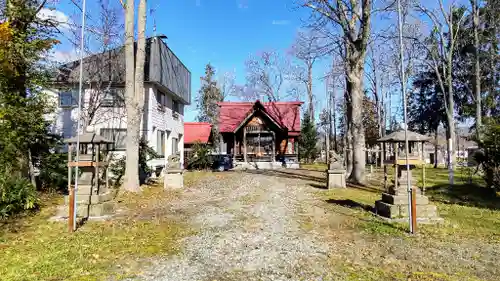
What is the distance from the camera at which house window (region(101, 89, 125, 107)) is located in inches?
671

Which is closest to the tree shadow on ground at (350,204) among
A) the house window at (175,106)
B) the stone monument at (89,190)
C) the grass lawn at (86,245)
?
the grass lawn at (86,245)

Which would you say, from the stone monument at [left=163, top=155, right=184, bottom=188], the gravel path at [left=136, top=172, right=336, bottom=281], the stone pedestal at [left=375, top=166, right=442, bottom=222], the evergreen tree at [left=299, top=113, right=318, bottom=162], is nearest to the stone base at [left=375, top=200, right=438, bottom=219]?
the stone pedestal at [left=375, top=166, right=442, bottom=222]

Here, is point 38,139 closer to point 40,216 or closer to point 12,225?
point 40,216

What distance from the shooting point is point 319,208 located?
9766 millimetres

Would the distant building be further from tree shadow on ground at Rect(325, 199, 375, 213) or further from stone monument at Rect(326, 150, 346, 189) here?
tree shadow on ground at Rect(325, 199, 375, 213)

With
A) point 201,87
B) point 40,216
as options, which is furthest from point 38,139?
point 201,87

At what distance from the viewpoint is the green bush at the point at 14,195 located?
Answer: 803 cm

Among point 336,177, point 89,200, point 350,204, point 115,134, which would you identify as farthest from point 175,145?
point 350,204

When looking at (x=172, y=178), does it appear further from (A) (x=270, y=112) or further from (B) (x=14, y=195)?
(A) (x=270, y=112)

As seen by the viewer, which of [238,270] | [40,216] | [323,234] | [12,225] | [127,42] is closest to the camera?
[238,270]

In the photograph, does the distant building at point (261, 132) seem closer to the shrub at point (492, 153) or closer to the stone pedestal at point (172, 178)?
the stone pedestal at point (172, 178)

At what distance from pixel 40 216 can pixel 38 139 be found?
3856 millimetres

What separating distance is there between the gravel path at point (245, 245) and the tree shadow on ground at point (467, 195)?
4.95 metres

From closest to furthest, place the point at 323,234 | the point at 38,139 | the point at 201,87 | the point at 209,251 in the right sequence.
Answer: the point at 209,251 < the point at 323,234 < the point at 38,139 < the point at 201,87
